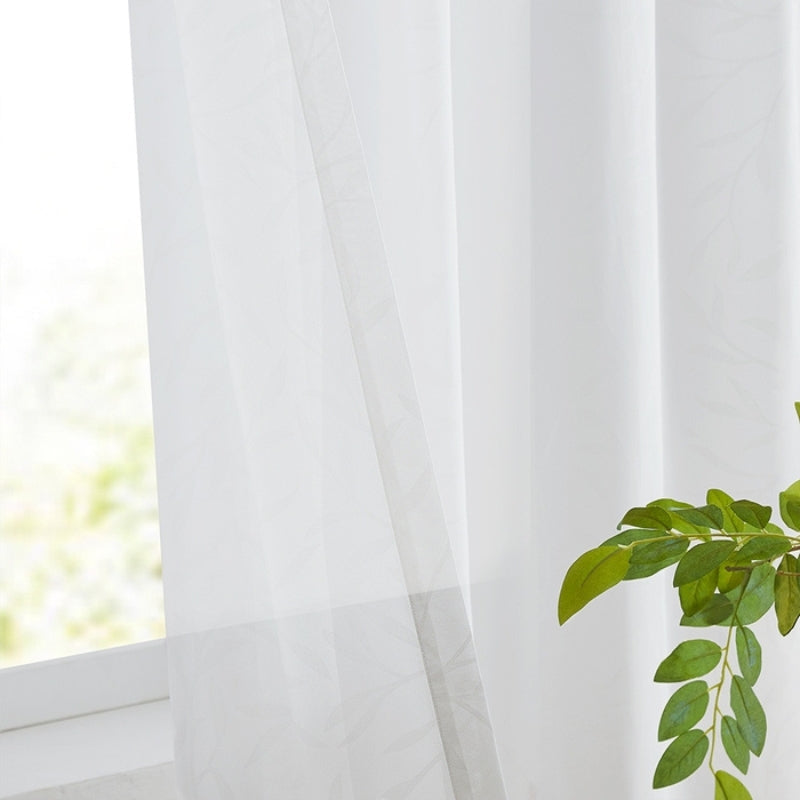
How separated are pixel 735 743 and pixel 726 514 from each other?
0.12 meters

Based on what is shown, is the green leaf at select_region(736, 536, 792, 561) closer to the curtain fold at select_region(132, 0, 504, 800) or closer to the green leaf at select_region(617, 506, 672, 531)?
the green leaf at select_region(617, 506, 672, 531)

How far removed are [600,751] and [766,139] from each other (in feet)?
1.79

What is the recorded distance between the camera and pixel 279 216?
27.5 inches

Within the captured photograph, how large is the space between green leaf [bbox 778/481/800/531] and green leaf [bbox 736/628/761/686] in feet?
0.19

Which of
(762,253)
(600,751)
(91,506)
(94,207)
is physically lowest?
(600,751)

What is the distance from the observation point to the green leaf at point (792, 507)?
1.62 feet

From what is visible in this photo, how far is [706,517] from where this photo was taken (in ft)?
1.65

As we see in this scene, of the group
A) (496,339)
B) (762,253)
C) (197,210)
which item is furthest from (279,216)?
(762,253)

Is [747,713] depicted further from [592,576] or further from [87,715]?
[87,715]

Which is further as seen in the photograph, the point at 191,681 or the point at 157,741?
the point at 157,741

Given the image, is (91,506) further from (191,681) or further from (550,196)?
(550,196)

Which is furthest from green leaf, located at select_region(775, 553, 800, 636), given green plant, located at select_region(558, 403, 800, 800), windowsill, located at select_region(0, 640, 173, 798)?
windowsill, located at select_region(0, 640, 173, 798)

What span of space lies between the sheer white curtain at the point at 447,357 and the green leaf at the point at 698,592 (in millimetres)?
196

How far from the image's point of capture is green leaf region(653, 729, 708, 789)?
0.49 meters
